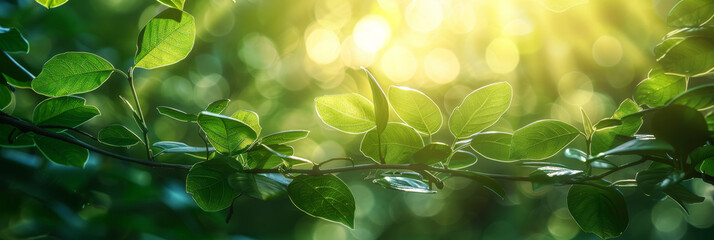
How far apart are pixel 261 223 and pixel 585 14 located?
374cm

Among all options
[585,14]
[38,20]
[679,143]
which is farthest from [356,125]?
[585,14]

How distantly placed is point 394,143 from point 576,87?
4.96m

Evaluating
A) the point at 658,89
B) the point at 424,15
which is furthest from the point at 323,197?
the point at 424,15

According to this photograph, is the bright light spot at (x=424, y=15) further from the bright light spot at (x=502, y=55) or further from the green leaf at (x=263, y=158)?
the green leaf at (x=263, y=158)

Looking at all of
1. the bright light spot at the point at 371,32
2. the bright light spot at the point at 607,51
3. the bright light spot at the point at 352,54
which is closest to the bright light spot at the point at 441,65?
the bright light spot at the point at 371,32

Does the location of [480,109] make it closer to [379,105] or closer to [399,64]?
[379,105]

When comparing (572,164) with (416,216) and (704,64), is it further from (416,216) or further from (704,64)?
(704,64)

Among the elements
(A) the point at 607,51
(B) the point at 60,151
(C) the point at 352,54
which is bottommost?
(C) the point at 352,54

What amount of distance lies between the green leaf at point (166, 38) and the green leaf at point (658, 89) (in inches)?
13.2

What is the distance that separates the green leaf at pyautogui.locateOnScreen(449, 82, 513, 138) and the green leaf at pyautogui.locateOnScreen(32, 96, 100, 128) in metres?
0.30

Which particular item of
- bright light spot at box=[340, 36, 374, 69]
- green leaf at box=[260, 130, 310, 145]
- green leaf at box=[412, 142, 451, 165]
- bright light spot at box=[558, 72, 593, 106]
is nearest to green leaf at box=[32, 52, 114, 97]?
green leaf at box=[260, 130, 310, 145]

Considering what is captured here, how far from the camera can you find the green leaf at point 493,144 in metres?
0.31

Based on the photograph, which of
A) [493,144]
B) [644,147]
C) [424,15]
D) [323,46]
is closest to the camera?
[644,147]

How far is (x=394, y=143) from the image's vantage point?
0.30 meters
